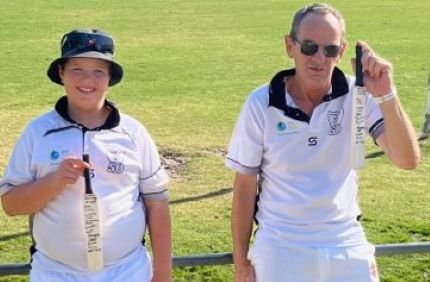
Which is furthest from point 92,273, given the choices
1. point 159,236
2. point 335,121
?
point 335,121

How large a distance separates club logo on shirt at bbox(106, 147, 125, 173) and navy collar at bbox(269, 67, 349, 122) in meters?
0.64

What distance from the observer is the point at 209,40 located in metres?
22.7

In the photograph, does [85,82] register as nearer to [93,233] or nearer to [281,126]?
[93,233]

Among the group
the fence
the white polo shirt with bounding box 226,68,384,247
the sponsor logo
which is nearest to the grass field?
the fence

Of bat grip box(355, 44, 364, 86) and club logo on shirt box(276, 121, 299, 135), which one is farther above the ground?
bat grip box(355, 44, 364, 86)

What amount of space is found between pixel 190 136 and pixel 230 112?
1.83m

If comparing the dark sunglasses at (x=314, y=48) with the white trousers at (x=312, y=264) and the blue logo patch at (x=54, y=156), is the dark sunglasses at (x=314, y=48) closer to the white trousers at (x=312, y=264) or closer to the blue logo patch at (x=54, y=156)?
the white trousers at (x=312, y=264)

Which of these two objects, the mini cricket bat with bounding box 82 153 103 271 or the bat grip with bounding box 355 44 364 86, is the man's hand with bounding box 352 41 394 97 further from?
the mini cricket bat with bounding box 82 153 103 271

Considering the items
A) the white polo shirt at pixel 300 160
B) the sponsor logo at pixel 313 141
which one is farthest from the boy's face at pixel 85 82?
the sponsor logo at pixel 313 141

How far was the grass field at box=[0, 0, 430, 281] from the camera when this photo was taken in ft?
25.4

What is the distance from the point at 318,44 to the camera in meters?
3.52

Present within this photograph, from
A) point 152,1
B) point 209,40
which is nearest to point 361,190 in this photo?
point 209,40

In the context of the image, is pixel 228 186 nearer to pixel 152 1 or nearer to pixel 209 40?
pixel 209 40

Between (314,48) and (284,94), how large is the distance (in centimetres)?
24
